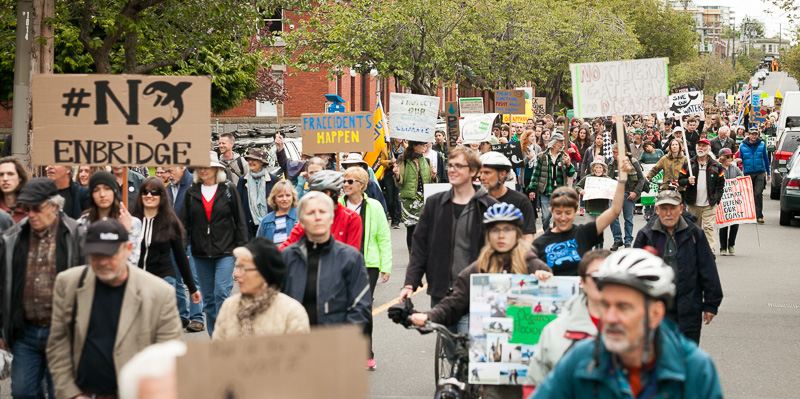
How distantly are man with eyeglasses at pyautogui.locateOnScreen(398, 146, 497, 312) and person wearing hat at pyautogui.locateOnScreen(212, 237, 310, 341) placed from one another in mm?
2088

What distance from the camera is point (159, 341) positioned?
5.01 meters

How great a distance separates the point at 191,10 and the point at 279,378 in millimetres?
14792

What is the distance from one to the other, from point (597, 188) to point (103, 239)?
10.7 m

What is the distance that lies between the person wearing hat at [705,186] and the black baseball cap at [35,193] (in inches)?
412

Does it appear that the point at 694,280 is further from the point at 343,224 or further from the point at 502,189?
the point at 343,224

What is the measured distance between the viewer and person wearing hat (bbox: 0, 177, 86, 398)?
234 inches

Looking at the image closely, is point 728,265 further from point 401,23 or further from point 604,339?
point 401,23

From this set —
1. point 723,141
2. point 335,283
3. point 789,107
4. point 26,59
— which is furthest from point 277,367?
point 789,107

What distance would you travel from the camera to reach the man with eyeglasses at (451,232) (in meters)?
7.09

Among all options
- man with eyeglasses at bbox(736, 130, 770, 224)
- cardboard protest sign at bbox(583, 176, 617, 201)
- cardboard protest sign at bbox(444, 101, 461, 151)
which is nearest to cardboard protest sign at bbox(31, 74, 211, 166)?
cardboard protest sign at bbox(583, 176, 617, 201)

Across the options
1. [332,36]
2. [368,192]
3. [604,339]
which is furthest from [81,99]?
[332,36]

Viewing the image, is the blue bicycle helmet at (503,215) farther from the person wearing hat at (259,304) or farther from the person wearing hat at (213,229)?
the person wearing hat at (213,229)

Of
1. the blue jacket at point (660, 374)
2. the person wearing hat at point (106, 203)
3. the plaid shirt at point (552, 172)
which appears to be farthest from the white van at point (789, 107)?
the blue jacket at point (660, 374)

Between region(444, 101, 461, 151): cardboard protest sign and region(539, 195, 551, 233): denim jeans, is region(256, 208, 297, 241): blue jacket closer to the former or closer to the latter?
region(539, 195, 551, 233): denim jeans
